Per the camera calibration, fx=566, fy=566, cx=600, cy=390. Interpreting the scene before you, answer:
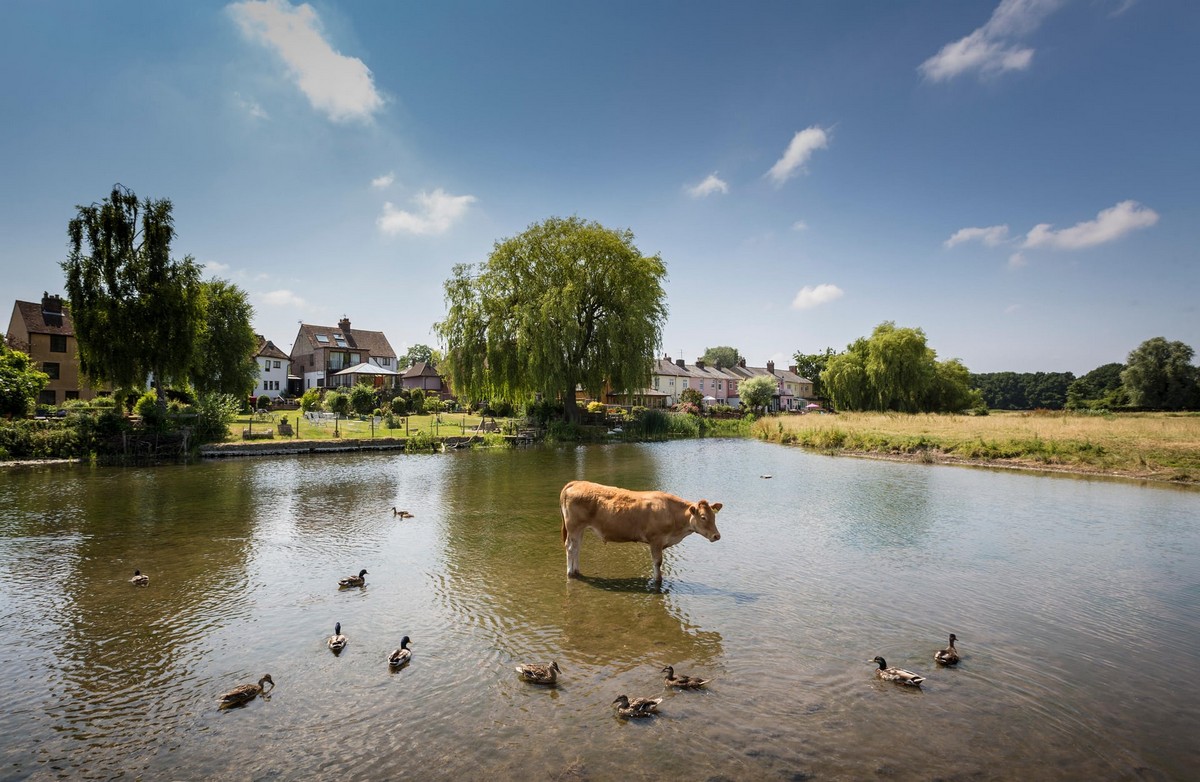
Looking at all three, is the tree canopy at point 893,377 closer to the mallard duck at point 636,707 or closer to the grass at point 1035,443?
the grass at point 1035,443

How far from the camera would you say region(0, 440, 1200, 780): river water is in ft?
19.3

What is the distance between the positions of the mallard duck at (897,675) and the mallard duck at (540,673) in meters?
4.30

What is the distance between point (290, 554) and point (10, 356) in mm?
33578

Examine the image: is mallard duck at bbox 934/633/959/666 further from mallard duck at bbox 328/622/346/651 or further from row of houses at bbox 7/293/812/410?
row of houses at bbox 7/293/812/410

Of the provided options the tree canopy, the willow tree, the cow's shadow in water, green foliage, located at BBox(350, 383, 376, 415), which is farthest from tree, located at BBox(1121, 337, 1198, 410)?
green foliage, located at BBox(350, 383, 376, 415)

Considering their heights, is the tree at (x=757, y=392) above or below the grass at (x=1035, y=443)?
above

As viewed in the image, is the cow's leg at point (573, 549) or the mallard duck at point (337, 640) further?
the cow's leg at point (573, 549)

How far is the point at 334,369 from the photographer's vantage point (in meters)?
77.1

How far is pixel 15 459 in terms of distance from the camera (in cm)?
2614

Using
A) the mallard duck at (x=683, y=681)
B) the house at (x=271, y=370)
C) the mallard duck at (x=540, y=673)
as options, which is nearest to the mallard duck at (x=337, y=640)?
the mallard duck at (x=540, y=673)

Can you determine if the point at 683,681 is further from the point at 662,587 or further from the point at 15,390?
the point at 15,390

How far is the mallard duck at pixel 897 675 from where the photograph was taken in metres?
7.25

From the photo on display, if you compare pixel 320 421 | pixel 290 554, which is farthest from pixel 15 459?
pixel 290 554

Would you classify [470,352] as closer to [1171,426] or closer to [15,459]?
[15,459]
